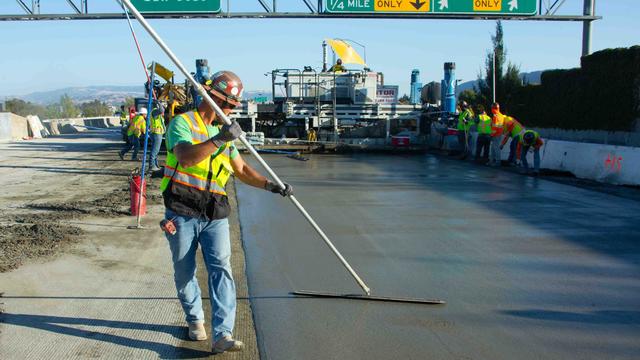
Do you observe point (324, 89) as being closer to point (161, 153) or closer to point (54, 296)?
point (161, 153)

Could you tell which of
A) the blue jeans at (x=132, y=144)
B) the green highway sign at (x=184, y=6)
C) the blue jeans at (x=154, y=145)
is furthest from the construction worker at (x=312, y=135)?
the blue jeans at (x=154, y=145)

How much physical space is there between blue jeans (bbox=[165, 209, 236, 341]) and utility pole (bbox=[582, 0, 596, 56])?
65.9ft

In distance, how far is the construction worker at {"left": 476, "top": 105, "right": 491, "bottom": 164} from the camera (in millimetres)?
17047

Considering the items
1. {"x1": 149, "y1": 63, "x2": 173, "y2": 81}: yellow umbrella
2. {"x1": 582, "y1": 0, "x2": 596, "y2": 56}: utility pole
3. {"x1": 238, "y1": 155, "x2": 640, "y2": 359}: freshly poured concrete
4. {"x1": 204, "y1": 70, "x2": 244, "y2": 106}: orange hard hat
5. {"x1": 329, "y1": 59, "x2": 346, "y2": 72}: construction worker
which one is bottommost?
{"x1": 238, "y1": 155, "x2": 640, "y2": 359}: freshly poured concrete

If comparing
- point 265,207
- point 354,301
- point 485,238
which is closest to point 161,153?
point 265,207

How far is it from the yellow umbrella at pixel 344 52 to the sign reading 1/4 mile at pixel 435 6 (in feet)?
4.42

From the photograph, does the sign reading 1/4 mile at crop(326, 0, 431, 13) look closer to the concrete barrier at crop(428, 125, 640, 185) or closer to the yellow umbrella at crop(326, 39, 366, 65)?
the yellow umbrella at crop(326, 39, 366, 65)

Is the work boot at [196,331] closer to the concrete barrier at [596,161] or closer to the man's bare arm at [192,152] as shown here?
the man's bare arm at [192,152]

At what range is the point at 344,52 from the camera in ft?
71.4

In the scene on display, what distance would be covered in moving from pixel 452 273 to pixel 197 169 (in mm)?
3087

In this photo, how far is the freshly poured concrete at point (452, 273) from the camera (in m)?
4.40

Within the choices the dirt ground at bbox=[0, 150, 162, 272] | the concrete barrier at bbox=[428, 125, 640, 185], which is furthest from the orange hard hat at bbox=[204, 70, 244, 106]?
the concrete barrier at bbox=[428, 125, 640, 185]

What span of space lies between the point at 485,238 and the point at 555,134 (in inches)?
550

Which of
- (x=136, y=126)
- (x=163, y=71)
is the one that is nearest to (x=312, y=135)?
(x=136, y=126)
